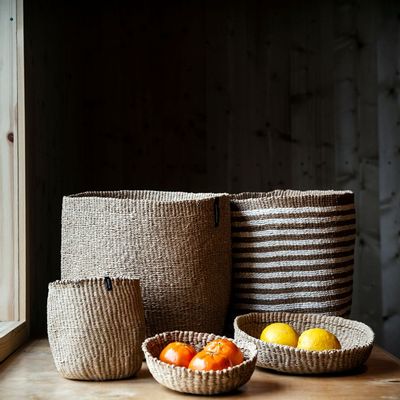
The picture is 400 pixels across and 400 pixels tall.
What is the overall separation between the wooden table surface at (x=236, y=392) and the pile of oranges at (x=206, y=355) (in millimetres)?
A: 57

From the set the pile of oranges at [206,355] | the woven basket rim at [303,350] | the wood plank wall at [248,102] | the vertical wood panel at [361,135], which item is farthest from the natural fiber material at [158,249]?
the vertical wood panel at [361,135]

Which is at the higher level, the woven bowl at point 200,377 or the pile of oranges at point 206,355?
the pile of oranges at point 206,355

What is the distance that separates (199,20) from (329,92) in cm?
67

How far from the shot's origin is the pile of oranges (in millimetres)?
1202

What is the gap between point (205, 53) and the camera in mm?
3102

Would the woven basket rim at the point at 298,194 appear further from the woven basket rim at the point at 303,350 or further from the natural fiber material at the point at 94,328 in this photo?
the natural fiber material at the point at 94,328

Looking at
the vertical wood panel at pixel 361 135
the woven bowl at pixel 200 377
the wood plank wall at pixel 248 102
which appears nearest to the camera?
the woven bowl at pixel 200 377

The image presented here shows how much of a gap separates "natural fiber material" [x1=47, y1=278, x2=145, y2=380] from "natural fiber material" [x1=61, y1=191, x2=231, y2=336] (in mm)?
155

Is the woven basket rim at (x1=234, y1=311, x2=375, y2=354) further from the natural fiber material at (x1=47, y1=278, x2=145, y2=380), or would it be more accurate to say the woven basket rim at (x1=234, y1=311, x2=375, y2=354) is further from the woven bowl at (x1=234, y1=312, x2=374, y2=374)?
the natural fiber material at (x1=47, y1=278, x2=145, y2=380)

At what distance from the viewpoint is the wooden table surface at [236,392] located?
122 centimetres

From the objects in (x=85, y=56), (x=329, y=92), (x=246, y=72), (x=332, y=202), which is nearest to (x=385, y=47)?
(x=329, y=92)

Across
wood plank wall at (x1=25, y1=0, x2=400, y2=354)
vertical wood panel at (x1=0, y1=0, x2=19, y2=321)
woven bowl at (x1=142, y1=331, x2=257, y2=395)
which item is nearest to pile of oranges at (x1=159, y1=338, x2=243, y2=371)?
woven bowl at (x1=142, y1=331, x2=257, y2=395)

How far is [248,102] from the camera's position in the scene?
10.3 feet

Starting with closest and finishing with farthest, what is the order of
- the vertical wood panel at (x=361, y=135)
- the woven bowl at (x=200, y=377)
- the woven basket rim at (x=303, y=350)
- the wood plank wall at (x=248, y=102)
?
the woven bowl at (x=200, y=377) < the woven basket rim at (x=303, y=350) < the wood plank wall at (x=248, y=102) < the vertical wood panel at (x=361, y=135)
